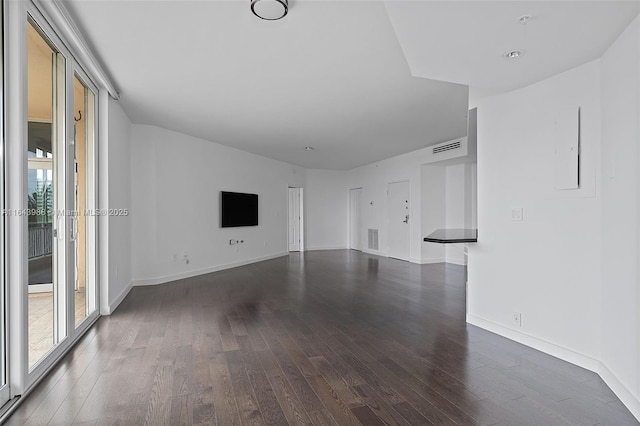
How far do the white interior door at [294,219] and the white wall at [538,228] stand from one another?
24.4ft

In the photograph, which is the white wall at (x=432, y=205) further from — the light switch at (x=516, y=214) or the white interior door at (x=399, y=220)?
the light switch at (x=516, y=214)

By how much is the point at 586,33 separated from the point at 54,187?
4.00 m

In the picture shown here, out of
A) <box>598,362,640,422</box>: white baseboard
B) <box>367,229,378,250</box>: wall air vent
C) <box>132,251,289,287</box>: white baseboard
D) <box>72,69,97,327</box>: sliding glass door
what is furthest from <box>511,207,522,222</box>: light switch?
<box>367,229,378,250</box>: wall air vent

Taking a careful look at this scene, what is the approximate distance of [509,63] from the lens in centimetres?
278

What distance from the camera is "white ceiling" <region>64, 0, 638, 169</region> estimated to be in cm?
219

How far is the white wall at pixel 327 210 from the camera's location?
35.8 feet

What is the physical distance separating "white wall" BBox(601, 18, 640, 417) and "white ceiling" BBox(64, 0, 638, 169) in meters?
0.22

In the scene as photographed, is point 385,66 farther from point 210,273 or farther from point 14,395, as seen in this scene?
Answer: point 210,273

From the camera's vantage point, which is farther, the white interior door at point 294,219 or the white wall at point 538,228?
the white interior door at point 294,219

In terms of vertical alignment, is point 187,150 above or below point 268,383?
above

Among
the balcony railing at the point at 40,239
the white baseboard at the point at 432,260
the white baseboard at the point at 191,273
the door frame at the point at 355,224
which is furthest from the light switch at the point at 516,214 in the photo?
the door frame at the point at 355,224

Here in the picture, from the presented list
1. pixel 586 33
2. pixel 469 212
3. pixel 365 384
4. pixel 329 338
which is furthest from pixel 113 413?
pixel 469 212

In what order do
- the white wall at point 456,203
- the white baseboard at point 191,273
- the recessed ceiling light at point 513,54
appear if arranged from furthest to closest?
the white wall at point 456,203, the white baseboard at point 191,273, the recessed ceiling light at point 513,54
